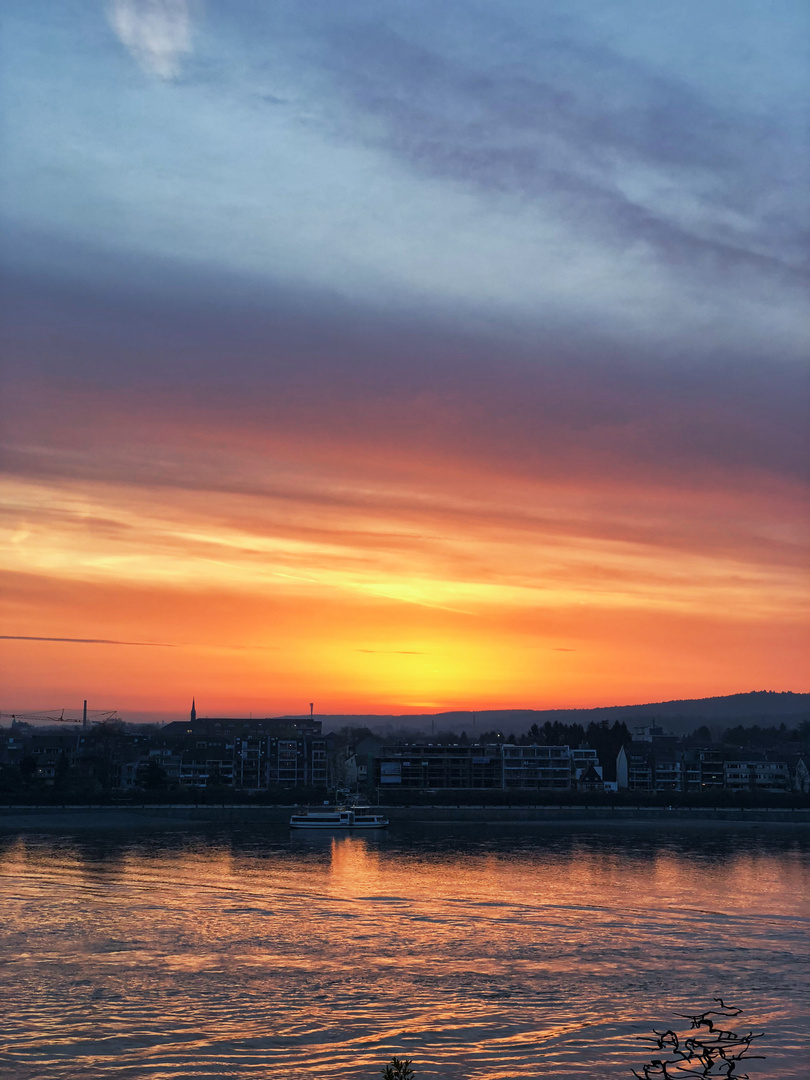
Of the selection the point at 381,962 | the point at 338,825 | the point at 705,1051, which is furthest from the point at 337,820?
the point at 705,1051

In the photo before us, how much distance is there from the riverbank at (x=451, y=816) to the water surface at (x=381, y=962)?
117 feet

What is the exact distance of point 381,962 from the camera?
44.2 m

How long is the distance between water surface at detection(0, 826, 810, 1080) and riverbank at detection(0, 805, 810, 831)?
35557 millimetres

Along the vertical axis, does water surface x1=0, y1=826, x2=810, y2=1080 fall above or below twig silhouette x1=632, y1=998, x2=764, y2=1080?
below

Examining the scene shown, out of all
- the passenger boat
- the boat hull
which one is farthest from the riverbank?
the boat hull

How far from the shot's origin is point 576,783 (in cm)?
16412

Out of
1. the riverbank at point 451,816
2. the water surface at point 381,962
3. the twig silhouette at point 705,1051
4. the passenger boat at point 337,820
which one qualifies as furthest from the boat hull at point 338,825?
the twig silhouette at point 705,1051

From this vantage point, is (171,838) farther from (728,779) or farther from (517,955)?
(728,779)

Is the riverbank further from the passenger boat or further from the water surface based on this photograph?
the water surface

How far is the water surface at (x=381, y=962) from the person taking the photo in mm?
30656

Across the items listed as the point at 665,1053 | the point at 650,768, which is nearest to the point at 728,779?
the point at 650,768

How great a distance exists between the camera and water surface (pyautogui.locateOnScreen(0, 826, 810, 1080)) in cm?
3066

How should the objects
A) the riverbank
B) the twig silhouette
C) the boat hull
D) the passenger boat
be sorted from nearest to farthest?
1. the twig silhouette
2. the boat hull
3. the passenger boat
4. the riverbank

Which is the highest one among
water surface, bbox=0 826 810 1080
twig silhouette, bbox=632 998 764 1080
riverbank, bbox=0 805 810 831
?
twig silhouette, bbox=632 998 764 1080
